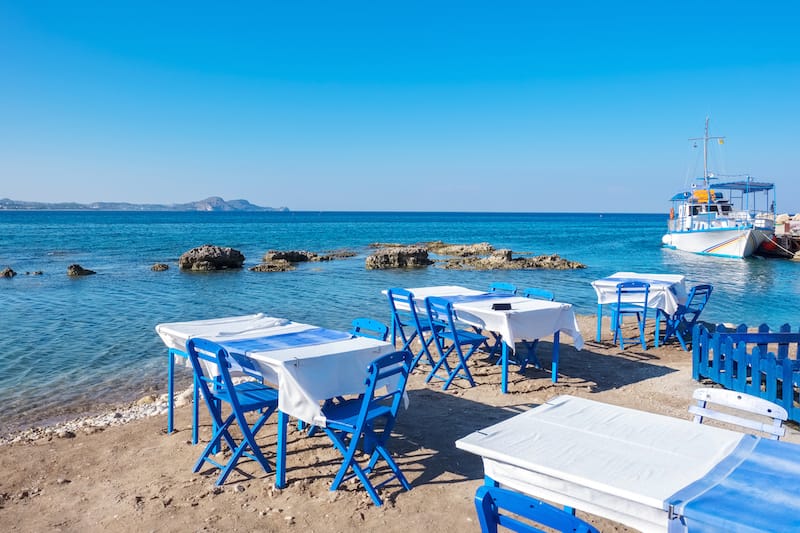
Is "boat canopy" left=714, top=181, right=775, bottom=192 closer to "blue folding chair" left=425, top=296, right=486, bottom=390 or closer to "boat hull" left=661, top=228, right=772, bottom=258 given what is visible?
"boat hull" left=661, top=228, right=772, bottom=258

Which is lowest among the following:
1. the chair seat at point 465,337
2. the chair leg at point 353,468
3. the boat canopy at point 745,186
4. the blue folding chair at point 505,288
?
the chair leg at point 353,468

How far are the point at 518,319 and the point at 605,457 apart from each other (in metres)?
4.48

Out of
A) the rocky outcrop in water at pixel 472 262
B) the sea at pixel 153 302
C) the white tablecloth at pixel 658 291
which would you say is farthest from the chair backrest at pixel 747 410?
the rocky outcrop in water at pixel 472 262

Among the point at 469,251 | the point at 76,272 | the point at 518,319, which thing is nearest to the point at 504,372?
the point at 518,319

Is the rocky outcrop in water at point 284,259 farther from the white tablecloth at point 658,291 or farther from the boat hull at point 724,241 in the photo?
the boat hull at point 724,241

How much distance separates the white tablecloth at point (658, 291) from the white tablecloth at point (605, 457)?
699 centimetres

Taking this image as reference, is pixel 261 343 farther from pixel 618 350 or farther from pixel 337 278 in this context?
pixel 337 278

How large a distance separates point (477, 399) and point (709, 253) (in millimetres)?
37073

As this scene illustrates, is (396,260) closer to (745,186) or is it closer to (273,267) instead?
(273,267)

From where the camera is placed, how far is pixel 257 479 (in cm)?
494

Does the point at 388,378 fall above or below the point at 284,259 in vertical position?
above

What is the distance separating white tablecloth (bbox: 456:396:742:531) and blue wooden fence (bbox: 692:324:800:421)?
12.5 feet

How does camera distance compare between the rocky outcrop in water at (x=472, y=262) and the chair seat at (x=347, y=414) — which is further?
the rocky outcrop in water at (x=472, y=262)

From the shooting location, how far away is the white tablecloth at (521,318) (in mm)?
7219
